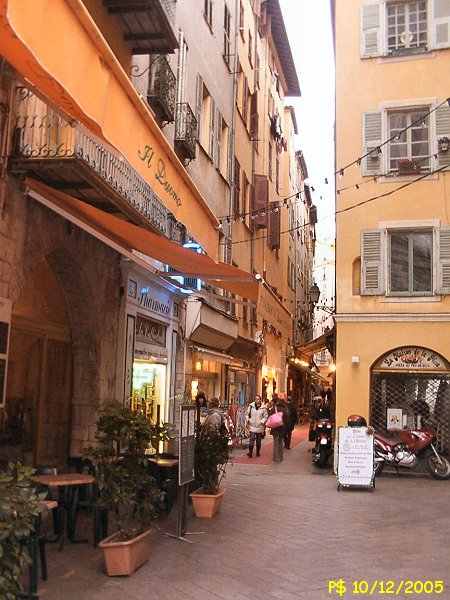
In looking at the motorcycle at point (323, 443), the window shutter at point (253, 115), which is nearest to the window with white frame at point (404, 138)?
the motorcycle at point (323, 443)

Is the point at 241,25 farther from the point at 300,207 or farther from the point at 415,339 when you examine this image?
the point at 300,207

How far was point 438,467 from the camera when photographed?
1394cm

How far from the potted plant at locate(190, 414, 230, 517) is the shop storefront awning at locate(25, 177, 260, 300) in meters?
2.28

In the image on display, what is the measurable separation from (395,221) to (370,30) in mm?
4855

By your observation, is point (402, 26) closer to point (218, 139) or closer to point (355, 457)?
point (218, 139)

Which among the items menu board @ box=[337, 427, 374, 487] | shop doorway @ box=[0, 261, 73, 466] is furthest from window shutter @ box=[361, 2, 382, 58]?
shop doorway @ box=[0, 261, 73, 466]

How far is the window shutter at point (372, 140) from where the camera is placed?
15.9 meters

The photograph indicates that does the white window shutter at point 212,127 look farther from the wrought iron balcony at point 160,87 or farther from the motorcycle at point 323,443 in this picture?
the motorcycle at point 323,443

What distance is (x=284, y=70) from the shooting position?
3531cm

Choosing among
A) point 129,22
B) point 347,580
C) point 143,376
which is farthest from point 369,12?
point 347,580

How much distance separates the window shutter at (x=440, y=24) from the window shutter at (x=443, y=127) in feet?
5.43

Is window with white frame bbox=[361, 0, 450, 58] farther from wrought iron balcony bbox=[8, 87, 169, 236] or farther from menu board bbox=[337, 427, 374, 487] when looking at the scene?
wrought iron balcony bbox=[8, 87, 169, 236]

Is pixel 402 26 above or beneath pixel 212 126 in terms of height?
above

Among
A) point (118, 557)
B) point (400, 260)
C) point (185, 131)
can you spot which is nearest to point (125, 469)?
point (118, 557)
